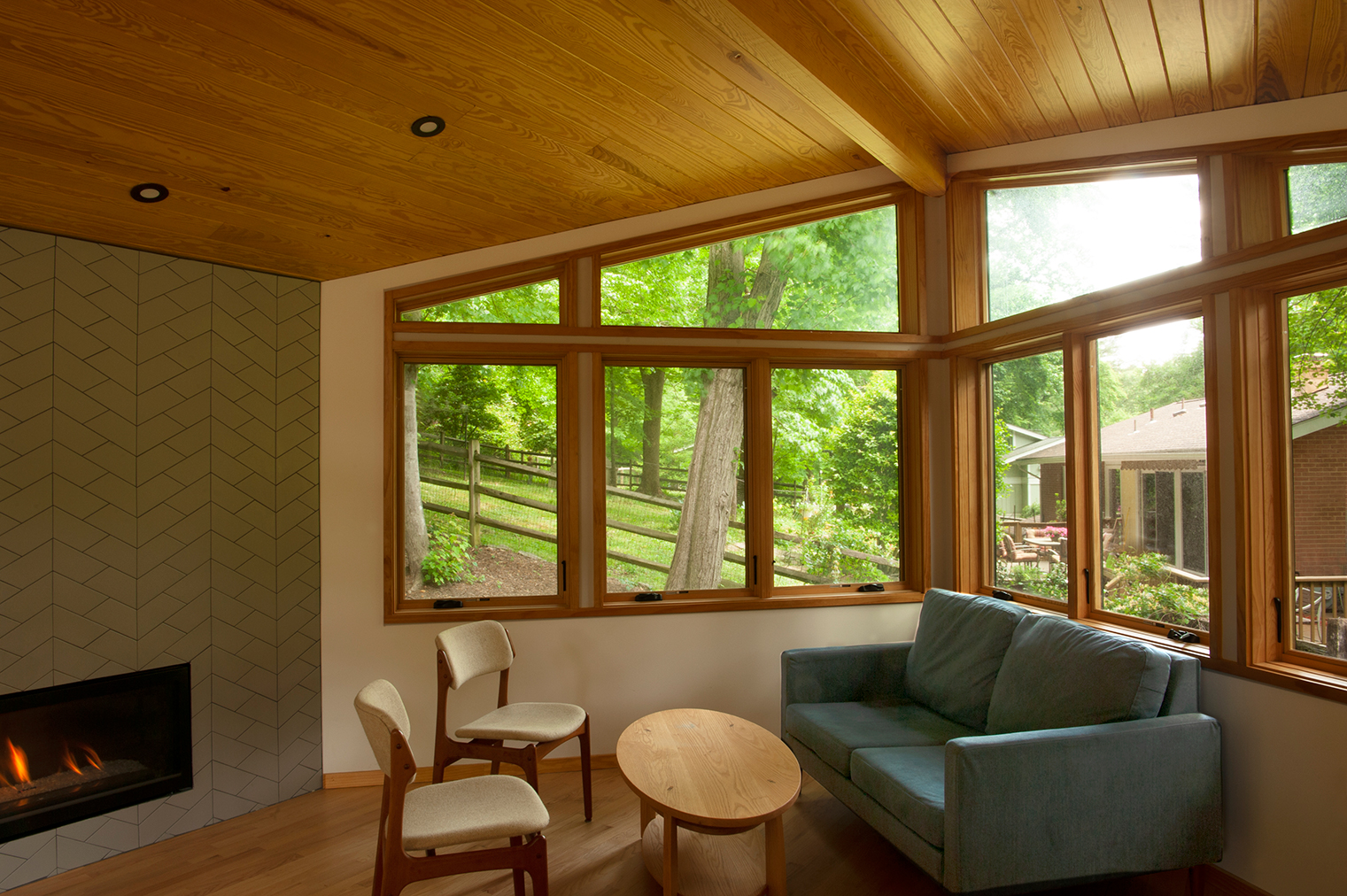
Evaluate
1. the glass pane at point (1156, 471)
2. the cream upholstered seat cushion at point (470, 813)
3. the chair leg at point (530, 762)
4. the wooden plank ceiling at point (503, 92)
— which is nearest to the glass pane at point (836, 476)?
the glass pane at point (1156, 471)

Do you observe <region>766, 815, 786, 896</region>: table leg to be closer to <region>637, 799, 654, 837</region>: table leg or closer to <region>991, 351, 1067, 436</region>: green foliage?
<region>637, 799, 654, 837</region>: table leg

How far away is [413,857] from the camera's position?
2.02 m

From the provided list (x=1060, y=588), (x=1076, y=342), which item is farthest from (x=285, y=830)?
(x=1076, y=342)

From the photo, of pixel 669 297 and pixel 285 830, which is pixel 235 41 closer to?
pixel 669 297

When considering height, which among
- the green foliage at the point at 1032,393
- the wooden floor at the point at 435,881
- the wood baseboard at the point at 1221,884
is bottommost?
the wooden floor at the point at 435,881

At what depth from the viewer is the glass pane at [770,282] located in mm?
3836

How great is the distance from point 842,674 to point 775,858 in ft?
3.73

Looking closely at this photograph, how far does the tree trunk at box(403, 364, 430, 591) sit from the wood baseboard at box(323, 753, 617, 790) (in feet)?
2.98

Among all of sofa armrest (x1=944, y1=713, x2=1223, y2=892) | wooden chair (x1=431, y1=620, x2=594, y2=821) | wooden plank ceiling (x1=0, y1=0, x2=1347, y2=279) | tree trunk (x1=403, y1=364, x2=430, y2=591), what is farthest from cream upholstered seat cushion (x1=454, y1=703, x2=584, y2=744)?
wooden plank ceiling (x1=0, y1=0, x2=1347, y2=279)

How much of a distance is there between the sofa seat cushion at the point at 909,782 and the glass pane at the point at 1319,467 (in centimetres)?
131

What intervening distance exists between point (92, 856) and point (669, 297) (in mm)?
3475

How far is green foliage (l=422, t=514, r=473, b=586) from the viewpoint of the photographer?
12.0 feet

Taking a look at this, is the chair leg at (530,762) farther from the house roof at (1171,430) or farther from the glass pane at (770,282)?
the house roof at (1171,430)

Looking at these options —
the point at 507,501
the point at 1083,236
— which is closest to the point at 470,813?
→ the point at 507,501
